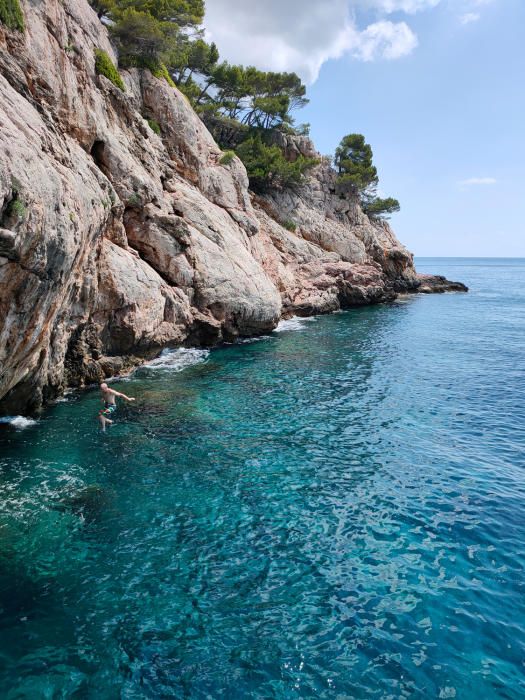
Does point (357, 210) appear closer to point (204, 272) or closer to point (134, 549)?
point (204, 272)

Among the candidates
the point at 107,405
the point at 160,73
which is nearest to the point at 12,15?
the point at 107,405

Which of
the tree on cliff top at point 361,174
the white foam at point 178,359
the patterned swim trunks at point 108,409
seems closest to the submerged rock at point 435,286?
the tree on cliff top at point 361,174

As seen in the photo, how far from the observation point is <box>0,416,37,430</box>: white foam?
20.8 meters

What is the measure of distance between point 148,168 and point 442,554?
33.4m

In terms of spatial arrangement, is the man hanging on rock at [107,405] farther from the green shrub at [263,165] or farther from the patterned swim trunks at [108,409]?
the green shrub at [263,165]

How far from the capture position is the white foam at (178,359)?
103 feet

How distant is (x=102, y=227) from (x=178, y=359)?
11216mm

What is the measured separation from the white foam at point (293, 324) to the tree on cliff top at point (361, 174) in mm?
34051

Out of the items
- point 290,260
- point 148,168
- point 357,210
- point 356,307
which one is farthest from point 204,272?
point 357,210

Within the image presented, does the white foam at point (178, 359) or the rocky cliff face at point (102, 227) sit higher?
the rocky cliff face at point (102, 227)

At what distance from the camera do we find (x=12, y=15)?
21891mm

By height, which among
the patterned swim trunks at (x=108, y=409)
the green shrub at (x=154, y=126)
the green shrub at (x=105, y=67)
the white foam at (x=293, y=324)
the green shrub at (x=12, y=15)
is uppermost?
the green shrub at (x=105, y=67)

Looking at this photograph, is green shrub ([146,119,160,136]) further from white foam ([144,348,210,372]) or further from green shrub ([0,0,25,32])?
white foam ([144,348,210,372])

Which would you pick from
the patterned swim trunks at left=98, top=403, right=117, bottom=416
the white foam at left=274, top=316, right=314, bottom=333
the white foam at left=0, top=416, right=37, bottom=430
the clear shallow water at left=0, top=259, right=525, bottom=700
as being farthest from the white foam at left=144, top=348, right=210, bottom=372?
the white foam at left=274, top=316, right=314, bottom=333
